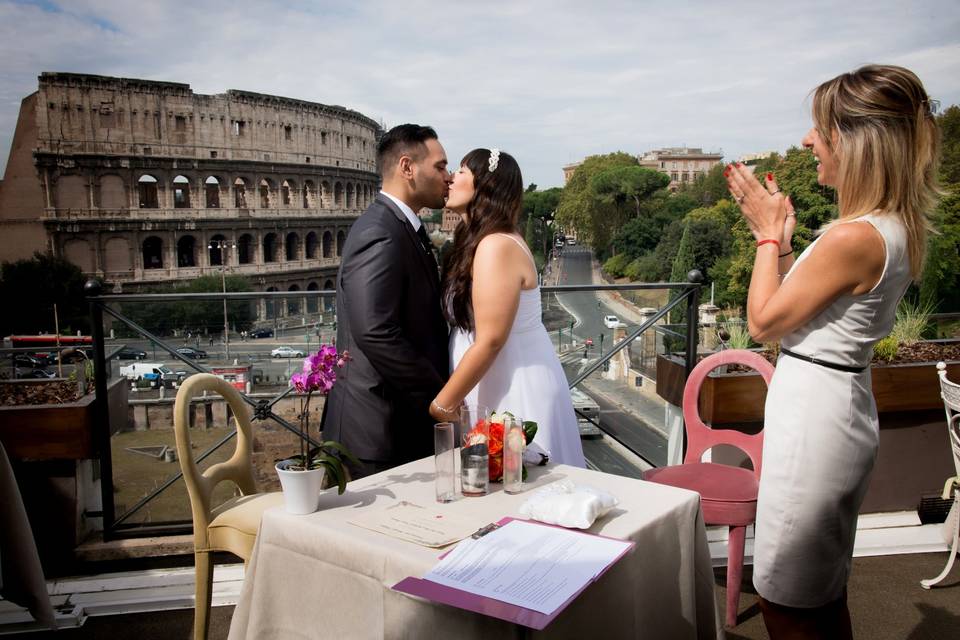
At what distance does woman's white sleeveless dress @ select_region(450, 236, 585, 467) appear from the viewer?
1.93 metres

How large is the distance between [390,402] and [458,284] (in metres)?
0.37

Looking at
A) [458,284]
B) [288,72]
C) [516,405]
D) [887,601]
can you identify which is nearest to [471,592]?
[516,405]

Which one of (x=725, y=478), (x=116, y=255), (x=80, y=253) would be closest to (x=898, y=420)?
(x=725, y=478)

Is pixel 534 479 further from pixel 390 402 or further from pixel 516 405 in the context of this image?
pixel 390 402

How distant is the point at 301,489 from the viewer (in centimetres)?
143

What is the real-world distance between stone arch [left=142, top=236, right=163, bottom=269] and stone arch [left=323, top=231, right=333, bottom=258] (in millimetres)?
11313

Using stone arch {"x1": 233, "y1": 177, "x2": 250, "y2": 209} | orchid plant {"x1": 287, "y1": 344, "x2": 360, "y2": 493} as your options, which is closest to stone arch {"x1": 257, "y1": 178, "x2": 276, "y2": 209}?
stone arch {"x1": 233, "y1": 177, "x2": 250, "y2": 209}

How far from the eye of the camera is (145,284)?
4403cm

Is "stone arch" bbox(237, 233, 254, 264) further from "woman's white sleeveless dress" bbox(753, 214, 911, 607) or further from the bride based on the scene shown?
"woman's white sleeveless dress" bbox(753, 214, 911, 607)

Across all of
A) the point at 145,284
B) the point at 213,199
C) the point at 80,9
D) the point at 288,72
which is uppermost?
the point at 80,9

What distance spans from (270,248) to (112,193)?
1011 cm

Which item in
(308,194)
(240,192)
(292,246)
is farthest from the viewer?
(308,194)

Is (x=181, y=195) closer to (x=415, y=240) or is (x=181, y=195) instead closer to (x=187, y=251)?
(x=187, y=251)

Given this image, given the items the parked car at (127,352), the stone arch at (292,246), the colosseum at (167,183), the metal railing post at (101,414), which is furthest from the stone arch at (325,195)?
the metal railing post at (101,414)
